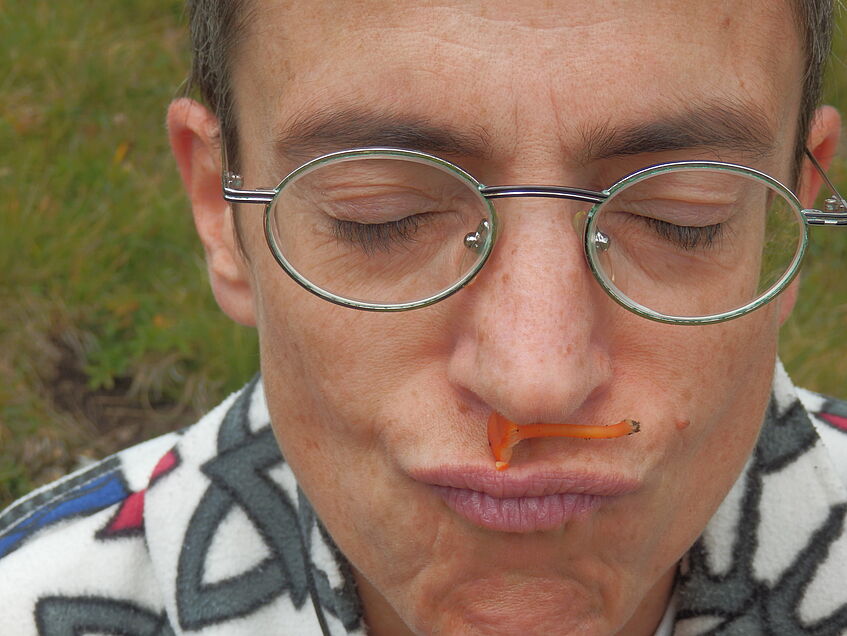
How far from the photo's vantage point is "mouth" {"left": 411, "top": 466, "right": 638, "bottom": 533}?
64.7 inches

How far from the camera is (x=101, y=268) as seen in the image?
4039 mm

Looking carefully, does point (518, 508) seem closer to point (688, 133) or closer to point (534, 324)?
point (534, 324)

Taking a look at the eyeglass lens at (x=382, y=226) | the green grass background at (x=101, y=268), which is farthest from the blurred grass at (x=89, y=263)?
the eyeglass lens at (x=382, y=226)

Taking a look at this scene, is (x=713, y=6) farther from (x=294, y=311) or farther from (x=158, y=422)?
(x=158, y=422)

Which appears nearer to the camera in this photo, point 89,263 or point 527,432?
point 527,432

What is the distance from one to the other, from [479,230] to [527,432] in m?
0.31

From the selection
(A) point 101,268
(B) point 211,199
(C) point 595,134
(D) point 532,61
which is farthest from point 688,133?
(A) point 101,268

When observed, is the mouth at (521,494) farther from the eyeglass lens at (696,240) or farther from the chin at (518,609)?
the eyeglass lens at (696,240)

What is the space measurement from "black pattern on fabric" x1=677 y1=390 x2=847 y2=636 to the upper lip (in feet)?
2.34

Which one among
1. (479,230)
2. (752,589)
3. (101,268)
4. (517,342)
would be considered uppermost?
(479,230)

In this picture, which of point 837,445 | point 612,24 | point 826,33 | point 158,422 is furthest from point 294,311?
point 158,422

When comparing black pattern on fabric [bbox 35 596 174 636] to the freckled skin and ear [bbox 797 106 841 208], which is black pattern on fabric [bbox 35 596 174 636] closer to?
the freckled skin

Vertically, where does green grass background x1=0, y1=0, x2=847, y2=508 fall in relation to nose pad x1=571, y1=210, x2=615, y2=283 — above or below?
below

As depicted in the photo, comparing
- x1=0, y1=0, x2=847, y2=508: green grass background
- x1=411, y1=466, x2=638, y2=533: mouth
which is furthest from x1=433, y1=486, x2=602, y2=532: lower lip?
x1=0, y1=0, x2=847, y2=508: green grass background
